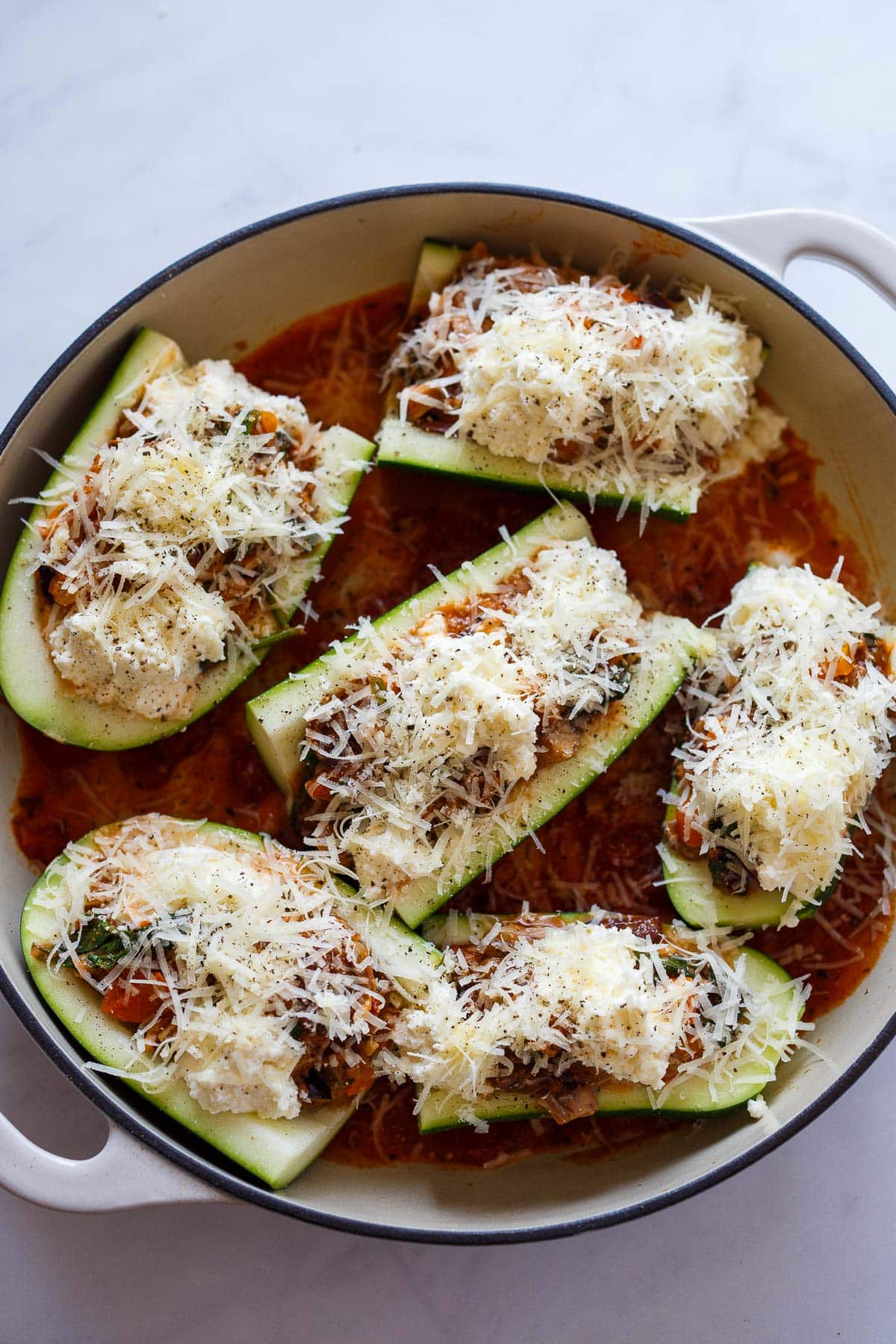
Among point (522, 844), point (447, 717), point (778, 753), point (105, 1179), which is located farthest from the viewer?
point (522, 844)

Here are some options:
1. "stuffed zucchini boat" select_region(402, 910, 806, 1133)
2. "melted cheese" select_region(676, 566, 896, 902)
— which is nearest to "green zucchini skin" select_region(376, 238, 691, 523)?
"melted cheese" select_region(676, 566, 896, 902)

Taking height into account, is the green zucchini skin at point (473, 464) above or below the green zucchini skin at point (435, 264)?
below

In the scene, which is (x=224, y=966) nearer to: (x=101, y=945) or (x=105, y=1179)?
(x=101, y=945)

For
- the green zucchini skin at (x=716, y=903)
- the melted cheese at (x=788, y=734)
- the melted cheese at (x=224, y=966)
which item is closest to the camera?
the melted cheese at (x=224, y=966)

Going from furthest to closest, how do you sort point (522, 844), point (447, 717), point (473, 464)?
point (522, 844)
point (473, 464)
point (447, 717)

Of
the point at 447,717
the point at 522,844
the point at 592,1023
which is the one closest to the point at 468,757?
the point at 447,717

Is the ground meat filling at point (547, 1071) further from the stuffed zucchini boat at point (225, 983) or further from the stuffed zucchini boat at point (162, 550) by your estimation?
the stuffed zucchini boat at point (162, 550)

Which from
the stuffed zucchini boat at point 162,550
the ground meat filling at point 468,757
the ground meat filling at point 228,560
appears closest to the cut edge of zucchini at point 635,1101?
the ground meat filling at point 468,757
